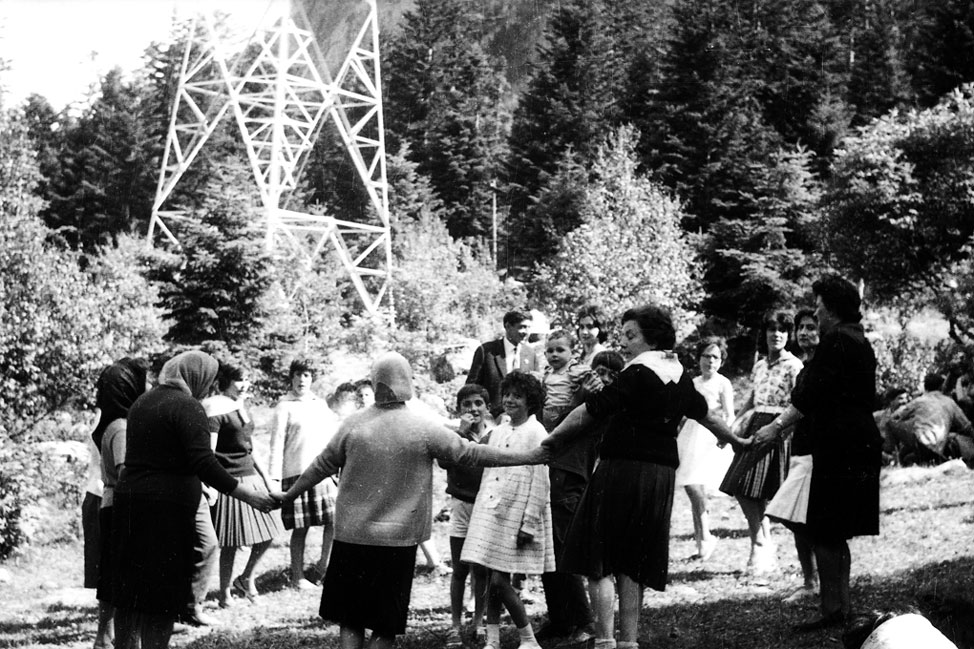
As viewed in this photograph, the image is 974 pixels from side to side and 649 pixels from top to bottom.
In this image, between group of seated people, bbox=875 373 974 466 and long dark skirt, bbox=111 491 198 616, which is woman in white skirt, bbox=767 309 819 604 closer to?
long dark skirt, bbox=111 491 198 616

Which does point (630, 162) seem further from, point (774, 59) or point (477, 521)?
point (477, 521)

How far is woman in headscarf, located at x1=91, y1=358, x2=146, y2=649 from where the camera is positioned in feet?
22.1

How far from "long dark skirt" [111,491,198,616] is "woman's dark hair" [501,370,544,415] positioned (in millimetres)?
1959

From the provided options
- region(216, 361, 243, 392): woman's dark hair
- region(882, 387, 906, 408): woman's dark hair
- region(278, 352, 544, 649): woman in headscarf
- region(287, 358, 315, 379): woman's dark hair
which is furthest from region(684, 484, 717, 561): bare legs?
region(882, 387, 906, 408): woman's dark hair

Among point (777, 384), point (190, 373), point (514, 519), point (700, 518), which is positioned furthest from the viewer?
point (700, 518)

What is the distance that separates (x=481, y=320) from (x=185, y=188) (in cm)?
1949

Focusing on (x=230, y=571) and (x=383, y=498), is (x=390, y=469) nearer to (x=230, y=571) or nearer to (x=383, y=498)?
(x=383, y=498)

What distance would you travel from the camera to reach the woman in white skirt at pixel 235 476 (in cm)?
821

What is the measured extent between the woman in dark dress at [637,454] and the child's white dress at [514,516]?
0.69 metres

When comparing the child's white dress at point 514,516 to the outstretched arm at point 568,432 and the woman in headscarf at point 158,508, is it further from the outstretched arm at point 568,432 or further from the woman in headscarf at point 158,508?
the woman in headscarf at point 158,508

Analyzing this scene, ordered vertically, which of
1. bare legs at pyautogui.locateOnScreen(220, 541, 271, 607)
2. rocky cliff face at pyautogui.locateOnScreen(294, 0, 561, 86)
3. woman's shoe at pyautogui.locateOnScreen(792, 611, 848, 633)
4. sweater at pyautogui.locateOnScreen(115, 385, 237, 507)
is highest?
rocky cliff face at pyautogui.locateOnScreen(294, 0, 561, 86)

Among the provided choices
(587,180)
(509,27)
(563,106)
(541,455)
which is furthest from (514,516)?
(509,27)

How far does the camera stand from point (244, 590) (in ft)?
29.2

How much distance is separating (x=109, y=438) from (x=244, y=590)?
259 centimetres
